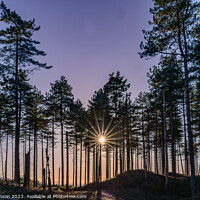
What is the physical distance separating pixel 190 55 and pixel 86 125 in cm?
2294

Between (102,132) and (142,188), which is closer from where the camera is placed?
(142,188)

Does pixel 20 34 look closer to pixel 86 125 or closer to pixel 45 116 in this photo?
pixel 45 116

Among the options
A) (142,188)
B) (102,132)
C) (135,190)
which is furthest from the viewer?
(102,132)

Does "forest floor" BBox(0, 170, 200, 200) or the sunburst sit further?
the sunburst

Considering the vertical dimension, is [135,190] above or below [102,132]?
below

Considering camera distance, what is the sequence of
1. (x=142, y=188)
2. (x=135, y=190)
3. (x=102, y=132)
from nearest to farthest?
(x=135, y=190)
(x=142, y=188)
(x=102, y=132)

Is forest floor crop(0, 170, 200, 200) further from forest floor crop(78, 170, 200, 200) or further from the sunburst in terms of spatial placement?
the sunburst

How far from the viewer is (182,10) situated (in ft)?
43.9

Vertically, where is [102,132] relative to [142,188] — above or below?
above

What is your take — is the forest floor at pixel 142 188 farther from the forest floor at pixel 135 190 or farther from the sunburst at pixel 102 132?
the sunburst at pixel 102 132

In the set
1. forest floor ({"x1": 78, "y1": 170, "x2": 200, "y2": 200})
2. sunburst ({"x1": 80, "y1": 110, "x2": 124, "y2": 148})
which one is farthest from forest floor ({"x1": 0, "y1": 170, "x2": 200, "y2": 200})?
sunburst ({"x1": 80, "y1": 110, "x2": 124, "y2": 148})

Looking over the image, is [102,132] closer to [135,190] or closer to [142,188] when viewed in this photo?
[142,188]

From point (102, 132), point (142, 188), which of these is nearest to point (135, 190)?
point (142, 188)

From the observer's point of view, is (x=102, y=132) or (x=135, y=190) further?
(x=102, y=132)
